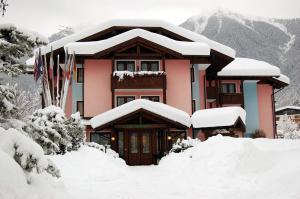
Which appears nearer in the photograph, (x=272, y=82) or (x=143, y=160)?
(x=143, y=160)

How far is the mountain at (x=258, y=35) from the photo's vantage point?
135250 millimetres

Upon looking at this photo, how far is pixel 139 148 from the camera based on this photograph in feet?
77.0

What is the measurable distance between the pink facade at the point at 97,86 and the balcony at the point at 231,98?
9.35 m

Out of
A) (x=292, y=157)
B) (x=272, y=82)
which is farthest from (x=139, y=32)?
(x=292, y=157)

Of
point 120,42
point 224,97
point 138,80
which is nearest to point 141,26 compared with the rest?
point 120,42

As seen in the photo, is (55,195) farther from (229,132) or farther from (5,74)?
(229,132)

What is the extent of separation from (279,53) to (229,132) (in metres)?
130

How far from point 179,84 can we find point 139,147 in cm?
634

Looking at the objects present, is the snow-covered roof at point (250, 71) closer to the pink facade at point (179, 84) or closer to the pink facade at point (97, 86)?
the pink facade at point (179, 84)

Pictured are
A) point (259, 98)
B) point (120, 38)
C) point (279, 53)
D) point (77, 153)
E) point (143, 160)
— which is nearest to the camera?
point (77, 153)

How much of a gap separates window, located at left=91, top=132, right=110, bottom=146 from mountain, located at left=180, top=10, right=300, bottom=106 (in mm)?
89335

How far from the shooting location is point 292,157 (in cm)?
1016

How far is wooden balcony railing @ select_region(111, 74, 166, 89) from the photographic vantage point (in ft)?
84.5

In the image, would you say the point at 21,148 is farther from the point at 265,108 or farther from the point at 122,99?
the point at 265,108
